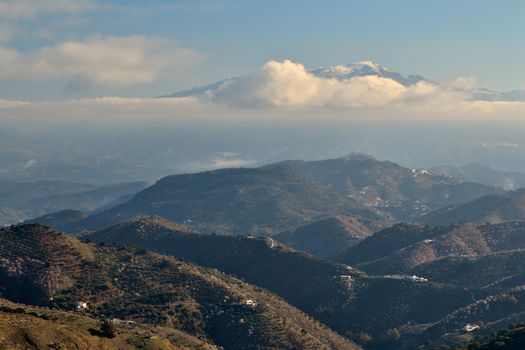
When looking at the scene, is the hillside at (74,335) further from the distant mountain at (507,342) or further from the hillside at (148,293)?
the distant mountain at (507,342)

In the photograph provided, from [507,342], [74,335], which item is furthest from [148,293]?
[507,342]

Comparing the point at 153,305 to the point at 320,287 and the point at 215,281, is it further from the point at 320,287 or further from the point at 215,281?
the point at 320,287

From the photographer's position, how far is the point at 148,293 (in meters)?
160

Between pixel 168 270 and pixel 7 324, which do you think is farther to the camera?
pixel 168 270

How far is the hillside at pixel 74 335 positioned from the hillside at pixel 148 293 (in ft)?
38.7

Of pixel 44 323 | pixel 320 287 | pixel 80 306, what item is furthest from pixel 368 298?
pixel 44 323

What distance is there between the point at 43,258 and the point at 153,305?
30554mm

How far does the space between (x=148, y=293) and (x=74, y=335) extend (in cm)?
5554

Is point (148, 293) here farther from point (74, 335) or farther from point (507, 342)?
point (507, 342)

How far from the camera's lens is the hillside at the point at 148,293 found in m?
148

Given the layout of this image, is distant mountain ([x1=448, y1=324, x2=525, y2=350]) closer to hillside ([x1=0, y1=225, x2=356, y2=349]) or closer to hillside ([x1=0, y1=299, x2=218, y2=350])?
hillside ([x1=0, y1=225, x2=356, y2=349])

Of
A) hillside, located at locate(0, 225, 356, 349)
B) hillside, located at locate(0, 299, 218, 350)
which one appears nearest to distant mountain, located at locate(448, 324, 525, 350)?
hillside, located at locate(0, 225, 356, 349)

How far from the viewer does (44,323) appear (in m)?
105

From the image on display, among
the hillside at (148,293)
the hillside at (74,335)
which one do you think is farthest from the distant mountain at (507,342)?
the hillside at (74,335)
